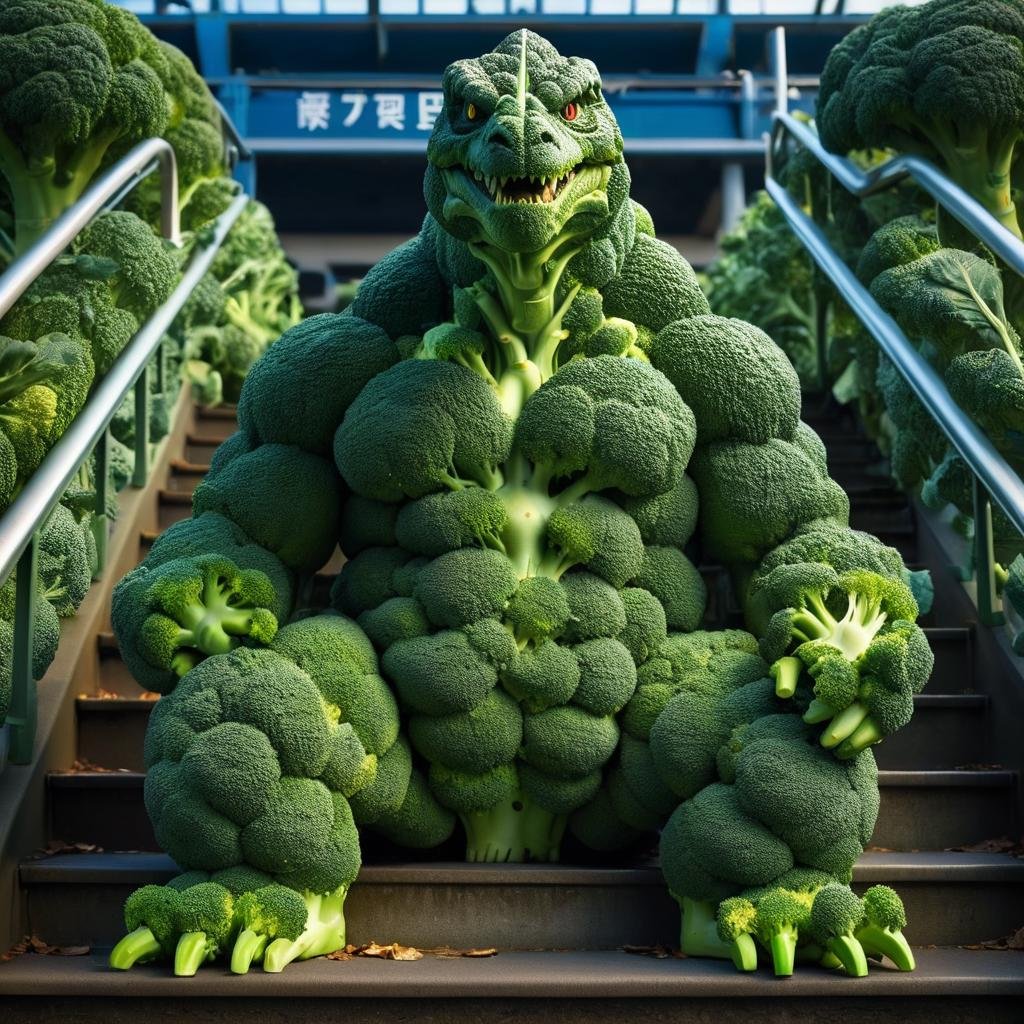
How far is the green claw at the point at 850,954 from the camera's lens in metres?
2.59

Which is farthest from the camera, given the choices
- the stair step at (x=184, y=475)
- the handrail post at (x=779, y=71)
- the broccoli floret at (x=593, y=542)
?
the handrail post at (x=779, y=71)

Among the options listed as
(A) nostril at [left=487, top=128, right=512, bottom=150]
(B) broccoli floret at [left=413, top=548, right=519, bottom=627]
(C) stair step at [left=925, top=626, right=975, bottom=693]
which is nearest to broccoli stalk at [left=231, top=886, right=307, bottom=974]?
(B) broccoli floret at [left=413, top=548, right=519, bottom=627]

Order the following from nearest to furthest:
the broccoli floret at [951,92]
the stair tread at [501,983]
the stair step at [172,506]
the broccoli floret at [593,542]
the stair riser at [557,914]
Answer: the stair tread at [501,983], the stair riser at [557,914], the broccoli floret at [593,542], the broccoli floret at [951,92], the stair step at [172,506]

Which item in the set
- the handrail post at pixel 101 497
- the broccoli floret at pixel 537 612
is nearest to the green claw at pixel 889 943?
the broccoli floret at pixel 537 612

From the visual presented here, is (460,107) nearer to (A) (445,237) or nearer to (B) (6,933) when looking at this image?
(A) (445,237)

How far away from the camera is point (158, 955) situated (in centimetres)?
265

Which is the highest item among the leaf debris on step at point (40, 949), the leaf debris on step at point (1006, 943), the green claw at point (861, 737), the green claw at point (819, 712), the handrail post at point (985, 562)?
the green claw at point (819, 712)

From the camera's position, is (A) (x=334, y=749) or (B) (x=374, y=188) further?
(B) (x=374, y=188)

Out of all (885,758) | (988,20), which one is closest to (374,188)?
(988,20)

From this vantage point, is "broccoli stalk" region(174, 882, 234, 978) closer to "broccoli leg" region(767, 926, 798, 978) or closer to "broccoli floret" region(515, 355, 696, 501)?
"broccoli leg" region(767, 926, 798, 978)

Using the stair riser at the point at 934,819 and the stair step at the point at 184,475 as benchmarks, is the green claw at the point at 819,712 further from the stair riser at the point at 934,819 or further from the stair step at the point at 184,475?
the stair step at the point at 184,475

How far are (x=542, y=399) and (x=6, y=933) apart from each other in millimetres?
1452

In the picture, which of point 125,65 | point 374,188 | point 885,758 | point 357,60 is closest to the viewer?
point 885,758

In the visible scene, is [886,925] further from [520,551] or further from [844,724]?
[520,551]
